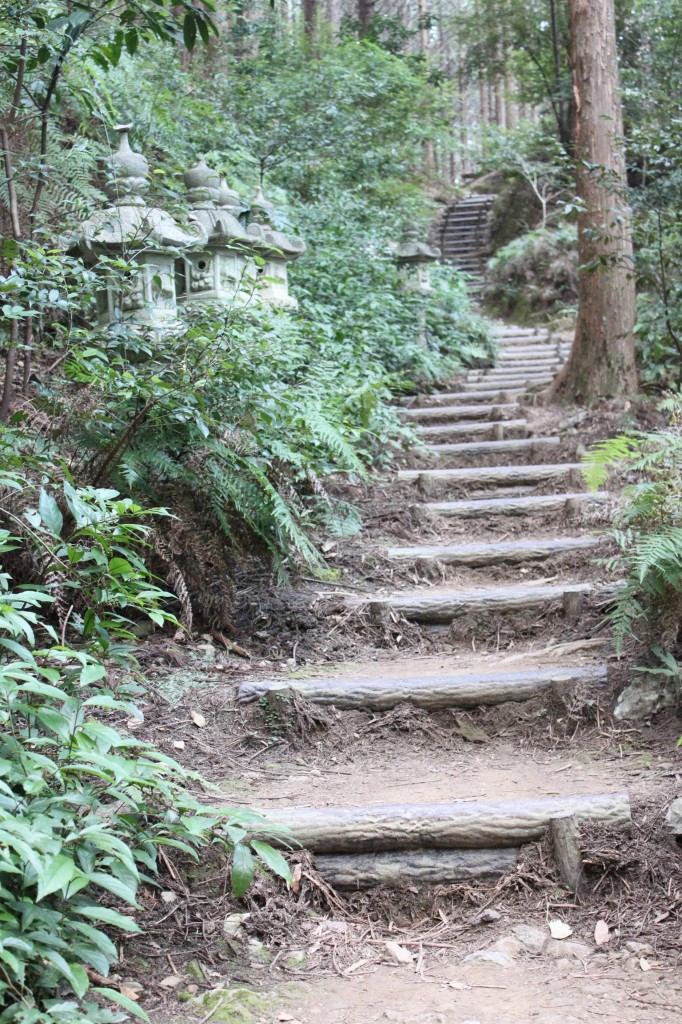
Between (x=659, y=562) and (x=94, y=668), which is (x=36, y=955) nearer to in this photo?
(x=94, y=668)

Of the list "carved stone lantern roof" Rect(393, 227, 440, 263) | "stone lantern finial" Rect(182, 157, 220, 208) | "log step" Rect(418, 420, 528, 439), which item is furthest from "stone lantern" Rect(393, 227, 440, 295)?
"stone lantern finial" Rect(182, 157, 220, 208)

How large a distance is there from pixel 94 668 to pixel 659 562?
2.00 metres

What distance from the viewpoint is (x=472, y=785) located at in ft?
9.99

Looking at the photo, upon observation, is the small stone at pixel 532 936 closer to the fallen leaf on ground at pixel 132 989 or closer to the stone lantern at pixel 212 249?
the fallen leaf on ground at pixel 132 989

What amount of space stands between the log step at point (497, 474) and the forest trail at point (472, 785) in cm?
38

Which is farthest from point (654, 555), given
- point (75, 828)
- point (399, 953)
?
point (75, 828)

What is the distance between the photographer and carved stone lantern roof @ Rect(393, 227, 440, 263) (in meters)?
8.71

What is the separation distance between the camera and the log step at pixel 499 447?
6.23 m

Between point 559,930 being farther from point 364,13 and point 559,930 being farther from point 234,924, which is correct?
point 364,13

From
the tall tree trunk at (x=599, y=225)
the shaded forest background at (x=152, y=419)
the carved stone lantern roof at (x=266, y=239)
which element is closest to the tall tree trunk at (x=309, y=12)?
the shaded forest background at (x=152, y=419)

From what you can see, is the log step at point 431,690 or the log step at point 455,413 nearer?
the log step at point 431,690

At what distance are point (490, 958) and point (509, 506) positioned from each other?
130 inches

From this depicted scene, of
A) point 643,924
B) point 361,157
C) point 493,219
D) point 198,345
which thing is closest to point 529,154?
point 493,219

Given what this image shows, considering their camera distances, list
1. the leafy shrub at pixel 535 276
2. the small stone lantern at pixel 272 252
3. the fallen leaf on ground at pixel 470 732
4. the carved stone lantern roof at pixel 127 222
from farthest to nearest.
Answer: the leafy shrub at pixel 535 276 < the small stone lantern at pixel 272 252 < the carved stone lantern roof at pixel 127 222 < the fallen leaf on ground at pixel 470 732
